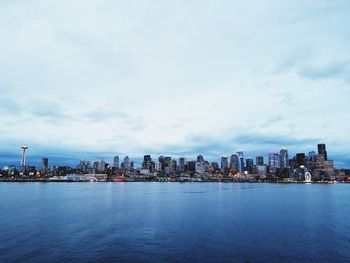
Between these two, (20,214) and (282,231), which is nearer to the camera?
(282,231)

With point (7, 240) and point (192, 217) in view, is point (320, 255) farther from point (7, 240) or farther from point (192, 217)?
point (7, 240)

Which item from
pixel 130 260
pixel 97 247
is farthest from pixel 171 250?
pixel 97 247

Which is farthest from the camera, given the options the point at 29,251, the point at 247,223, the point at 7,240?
the point at 247,223

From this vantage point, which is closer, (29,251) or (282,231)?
(29,251)

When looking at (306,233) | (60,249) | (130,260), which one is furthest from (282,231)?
(60,249)

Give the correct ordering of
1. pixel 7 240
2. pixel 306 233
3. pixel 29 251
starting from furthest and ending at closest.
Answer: pixel 306 233, pixel 7 240, pixel 29 251

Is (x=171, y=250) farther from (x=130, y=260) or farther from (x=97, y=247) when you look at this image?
(x=97, y=247)

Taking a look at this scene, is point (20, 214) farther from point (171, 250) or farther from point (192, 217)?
point (171, 250)

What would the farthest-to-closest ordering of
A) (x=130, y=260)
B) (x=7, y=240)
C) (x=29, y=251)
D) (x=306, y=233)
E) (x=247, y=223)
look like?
1. (x=247, y=223)
2. (x=306, y=233)
3. (x=7, y=240)
4. (x=29, y=251)
5. (x=130, y=260)

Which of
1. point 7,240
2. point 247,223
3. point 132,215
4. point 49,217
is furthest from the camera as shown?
point 132,215
